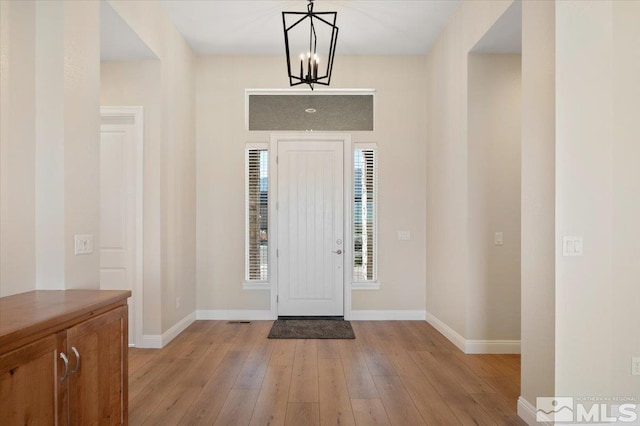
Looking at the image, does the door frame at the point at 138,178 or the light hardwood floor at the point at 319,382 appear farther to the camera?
the door frame at the point at 138,178

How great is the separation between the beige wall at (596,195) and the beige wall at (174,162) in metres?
3.39

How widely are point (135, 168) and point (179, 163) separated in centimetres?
55

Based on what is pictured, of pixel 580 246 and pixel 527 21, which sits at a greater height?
pixel 527 21

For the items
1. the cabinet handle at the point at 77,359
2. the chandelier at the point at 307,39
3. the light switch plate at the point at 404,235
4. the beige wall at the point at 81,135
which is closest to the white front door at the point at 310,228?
the light switch plate at the point at 404,235

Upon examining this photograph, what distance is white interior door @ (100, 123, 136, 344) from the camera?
3844 mm

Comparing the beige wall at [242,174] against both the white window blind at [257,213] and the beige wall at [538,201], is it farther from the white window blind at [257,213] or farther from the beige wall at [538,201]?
the beige wall at [538,201]

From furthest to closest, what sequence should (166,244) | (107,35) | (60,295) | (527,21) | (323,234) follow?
(323,234)
(166,244)
(107,35)
(527,21)
(60,295)

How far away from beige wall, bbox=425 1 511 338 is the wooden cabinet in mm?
3037

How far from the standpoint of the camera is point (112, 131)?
3861mm

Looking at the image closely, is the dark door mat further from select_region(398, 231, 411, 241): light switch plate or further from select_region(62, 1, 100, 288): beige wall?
select_region(62, 1, 100, 288): beige wall

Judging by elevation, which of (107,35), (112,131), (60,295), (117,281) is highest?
(107,35)

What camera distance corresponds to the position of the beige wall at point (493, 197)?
3650mm

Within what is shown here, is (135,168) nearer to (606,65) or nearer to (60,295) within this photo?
(60,295)

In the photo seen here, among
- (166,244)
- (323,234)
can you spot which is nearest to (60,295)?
(166,244)
